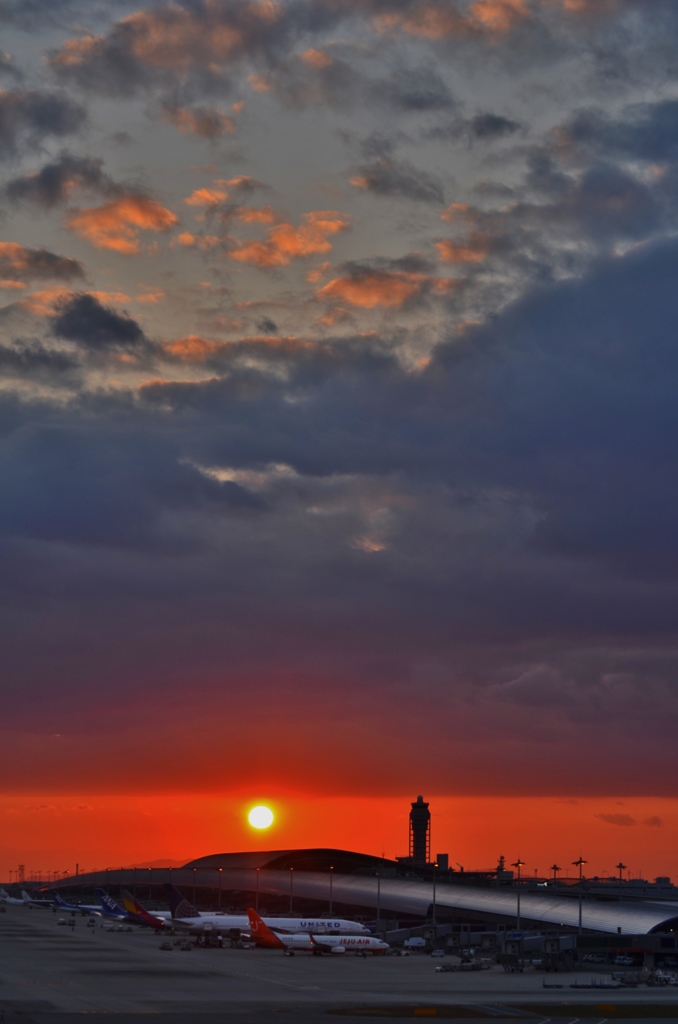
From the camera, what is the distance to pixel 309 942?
148m

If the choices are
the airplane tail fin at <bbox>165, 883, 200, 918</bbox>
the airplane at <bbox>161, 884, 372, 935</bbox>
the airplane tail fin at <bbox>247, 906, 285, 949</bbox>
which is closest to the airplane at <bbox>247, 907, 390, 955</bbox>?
the airplane tail fin at <bbox>247, 906, 285, 949</bbox>

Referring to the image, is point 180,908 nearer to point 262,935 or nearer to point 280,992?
point 262,935

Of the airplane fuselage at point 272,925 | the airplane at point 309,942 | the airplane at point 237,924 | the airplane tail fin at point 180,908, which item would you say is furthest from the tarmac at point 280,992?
the airplane tail fin at point 180,908

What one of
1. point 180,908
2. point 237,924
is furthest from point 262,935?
point 180,908

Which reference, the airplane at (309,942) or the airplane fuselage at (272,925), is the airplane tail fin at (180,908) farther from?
the airplane at (309,942)

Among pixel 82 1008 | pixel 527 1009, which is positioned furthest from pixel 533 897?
pixel 82 1008

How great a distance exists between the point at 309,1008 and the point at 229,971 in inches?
1407

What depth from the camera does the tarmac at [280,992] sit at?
7725cm

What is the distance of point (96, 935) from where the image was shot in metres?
192

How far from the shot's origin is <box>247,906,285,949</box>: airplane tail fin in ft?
481

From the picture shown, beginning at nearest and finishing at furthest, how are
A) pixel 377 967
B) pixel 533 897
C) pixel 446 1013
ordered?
pixel 446 1013 < pixel 377 967 < pixel 533 897

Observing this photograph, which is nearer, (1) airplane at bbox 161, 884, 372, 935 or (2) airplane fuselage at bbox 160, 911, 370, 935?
(2) airplane fuselage at bbox 160, 911, 370, 935

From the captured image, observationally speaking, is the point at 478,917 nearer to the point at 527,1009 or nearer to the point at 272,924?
the point at 272,924

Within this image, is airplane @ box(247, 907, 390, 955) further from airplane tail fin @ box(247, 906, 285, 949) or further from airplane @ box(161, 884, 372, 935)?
airplane @ box(161, 884, 372, 935)
